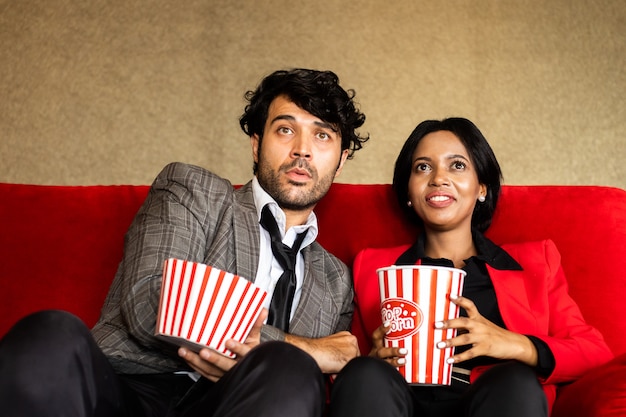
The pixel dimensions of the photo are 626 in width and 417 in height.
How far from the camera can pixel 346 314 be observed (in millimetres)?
1952

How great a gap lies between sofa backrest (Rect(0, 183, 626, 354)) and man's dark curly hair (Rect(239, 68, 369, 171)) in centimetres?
21

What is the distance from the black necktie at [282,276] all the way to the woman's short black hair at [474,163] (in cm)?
38

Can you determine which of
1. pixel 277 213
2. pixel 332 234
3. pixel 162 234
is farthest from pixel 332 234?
pixel 162 234

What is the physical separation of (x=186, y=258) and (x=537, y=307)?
0.90 metres

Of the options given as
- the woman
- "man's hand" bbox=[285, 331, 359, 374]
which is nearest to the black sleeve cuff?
the woman

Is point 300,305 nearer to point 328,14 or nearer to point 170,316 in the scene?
point 170,316

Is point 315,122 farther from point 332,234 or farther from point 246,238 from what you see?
point 246,238

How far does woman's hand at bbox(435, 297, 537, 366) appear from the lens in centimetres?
149

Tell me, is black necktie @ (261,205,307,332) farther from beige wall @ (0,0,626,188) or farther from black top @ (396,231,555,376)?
beige wall @ (0,0,626,188)

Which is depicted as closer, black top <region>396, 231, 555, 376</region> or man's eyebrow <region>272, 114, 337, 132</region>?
black top <region>396, 231, 555, 376</region>

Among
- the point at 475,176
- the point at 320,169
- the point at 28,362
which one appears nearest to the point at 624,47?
the point at 475,176

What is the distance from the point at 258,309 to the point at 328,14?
228cm

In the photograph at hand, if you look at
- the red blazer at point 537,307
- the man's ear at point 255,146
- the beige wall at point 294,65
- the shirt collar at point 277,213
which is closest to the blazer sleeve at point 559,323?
the red blazer at point 537,307

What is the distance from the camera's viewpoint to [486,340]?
1546 mm
